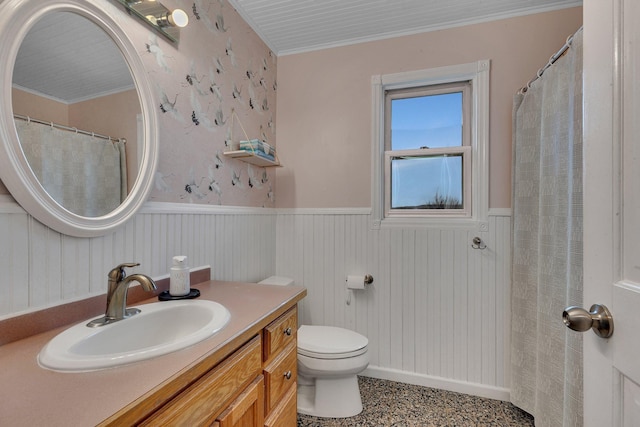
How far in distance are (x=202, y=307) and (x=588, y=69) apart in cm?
126

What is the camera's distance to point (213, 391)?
0.76 meters

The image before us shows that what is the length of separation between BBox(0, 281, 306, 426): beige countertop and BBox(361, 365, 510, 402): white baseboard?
4.96 ft

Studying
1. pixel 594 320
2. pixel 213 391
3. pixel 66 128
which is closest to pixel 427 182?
pixel 594 320

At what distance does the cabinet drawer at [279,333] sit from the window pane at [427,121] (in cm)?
148

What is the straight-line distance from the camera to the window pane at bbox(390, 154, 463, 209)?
2.06 meters

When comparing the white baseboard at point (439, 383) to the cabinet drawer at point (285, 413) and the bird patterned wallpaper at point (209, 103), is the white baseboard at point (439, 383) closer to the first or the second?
the cabinet drawer at point (285, 413)

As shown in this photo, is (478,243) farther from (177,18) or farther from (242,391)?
(177,18)

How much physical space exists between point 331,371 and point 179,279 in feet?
3.11

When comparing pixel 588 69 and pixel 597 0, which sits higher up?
pixel 597 0

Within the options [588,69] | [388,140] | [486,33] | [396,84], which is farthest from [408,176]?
[588,69]

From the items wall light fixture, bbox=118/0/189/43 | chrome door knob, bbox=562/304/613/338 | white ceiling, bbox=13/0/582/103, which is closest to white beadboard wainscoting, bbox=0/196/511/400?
white ceiling, bbox=13/0/582/103

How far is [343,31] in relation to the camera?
6.84 feet

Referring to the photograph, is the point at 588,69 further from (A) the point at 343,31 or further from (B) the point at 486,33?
(A) the point at 343,31

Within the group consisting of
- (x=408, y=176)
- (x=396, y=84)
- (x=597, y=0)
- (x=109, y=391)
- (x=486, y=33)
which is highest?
(x=486, y=33)
